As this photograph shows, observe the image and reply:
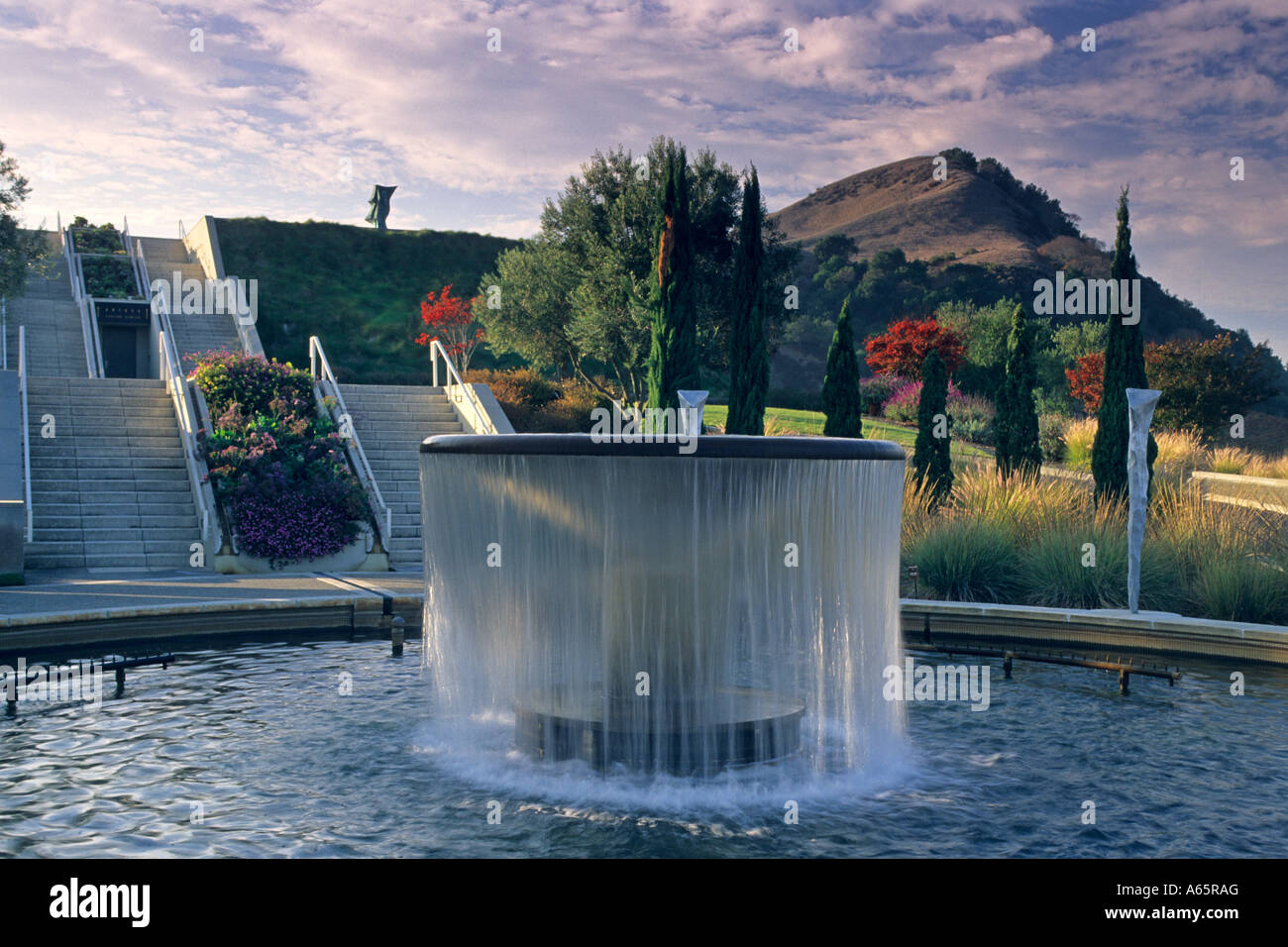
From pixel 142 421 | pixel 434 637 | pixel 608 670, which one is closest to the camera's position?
pixel 608 670

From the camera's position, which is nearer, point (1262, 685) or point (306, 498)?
point (1262, 685)

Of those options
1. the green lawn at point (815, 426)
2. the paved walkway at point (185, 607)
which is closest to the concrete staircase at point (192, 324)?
the paved walkway at point (185, 607)

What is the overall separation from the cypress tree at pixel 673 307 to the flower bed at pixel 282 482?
905 centimetres

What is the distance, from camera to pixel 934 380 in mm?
19141

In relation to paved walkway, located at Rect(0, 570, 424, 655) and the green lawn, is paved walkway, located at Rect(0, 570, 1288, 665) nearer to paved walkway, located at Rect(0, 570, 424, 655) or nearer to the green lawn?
paved walkway, located at Rect(0, 570, 424, 655)

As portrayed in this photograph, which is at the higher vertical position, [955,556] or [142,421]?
[142,421]

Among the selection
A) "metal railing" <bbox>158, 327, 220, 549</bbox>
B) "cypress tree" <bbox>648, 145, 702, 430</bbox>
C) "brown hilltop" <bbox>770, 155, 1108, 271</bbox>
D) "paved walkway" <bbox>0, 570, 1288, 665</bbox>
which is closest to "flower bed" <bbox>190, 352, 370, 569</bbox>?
"metal railing" <bbox>158, 327, 220, 549</bbox>

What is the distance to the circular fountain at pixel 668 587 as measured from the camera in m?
5.91

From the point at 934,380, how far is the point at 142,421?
1350 cm

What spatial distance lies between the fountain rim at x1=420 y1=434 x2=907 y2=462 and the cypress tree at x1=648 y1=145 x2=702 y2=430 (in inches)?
725

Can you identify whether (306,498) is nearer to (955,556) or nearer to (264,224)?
(955,556)

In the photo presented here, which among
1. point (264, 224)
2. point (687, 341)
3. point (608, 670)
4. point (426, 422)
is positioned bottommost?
point (608, 670)

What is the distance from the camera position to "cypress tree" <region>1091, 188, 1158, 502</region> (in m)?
15.9
